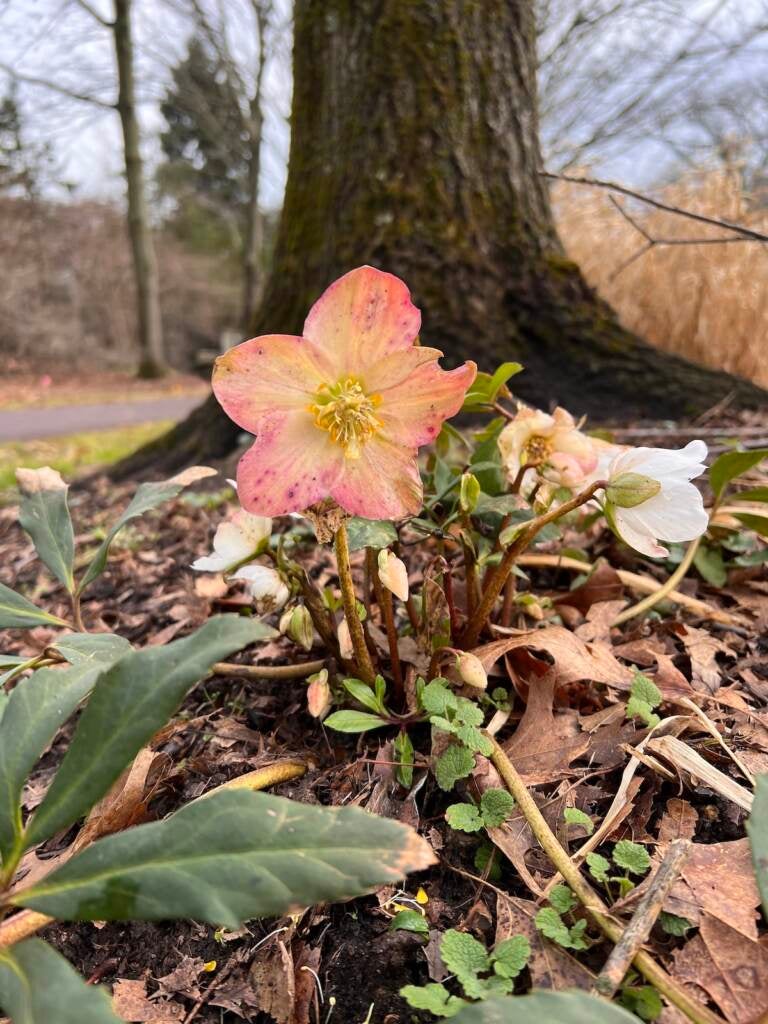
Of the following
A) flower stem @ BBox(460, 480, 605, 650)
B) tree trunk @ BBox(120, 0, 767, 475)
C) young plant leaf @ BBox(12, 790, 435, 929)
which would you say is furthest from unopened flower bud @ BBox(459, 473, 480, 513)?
tree trunk @ BBox(120, 0, 767, 475)

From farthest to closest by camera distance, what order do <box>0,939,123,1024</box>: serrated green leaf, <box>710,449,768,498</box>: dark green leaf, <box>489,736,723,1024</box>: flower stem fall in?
<box>710,449,768,498</box>: dark green leaf → <box>489,736,723,1024</box>: flower stem → <box>0,939,123,1024</box>: serrated green leaf

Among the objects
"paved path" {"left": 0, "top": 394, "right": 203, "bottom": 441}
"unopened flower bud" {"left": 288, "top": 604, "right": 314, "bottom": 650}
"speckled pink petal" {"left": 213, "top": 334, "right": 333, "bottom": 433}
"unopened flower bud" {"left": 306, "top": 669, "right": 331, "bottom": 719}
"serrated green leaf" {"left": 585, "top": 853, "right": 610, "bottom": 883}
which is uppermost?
"speckled pink petal" {"left": 213, "top": 334, "right": 333, "bottom": 433}

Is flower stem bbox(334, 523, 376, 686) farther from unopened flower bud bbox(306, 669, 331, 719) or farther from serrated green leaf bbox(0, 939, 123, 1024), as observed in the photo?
serrated green leaf bbox(0, 939, 123, 1024)

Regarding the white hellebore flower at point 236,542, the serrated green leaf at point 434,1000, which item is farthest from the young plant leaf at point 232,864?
the white hellebore flower at point 236,542

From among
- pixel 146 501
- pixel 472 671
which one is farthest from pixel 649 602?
pixel 146 501

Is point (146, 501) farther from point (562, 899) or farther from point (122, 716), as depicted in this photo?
point (562, 899)
